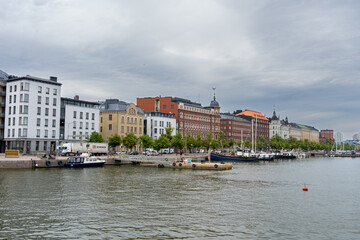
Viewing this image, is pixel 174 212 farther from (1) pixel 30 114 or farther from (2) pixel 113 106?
(2) pixel 113 106

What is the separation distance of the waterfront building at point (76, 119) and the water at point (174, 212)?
68.9 metres

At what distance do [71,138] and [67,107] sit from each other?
986cm

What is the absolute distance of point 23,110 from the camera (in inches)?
4254

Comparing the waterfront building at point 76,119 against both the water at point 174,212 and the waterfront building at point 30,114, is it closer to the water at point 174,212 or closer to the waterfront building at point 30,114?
the waterfront building at point 30,114

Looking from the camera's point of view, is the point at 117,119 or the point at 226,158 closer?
the point at 226,158

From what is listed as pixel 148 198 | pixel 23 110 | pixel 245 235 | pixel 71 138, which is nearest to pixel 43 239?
pixel 245 235

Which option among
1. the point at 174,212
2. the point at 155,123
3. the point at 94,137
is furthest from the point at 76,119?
the point at 174,212

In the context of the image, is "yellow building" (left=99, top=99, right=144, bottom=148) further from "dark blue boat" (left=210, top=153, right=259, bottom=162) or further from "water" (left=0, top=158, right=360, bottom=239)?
"water" (left=0, top=158, right=360, bottom=239)

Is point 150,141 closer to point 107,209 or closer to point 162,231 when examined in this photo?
point 107,209

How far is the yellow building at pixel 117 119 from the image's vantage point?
474ft

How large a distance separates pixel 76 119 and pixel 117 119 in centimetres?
2175

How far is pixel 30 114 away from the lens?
109 m

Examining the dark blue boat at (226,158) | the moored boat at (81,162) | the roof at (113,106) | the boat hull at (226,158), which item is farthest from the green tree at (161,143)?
the moored boat at (81,162)

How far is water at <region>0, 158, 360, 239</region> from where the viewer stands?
27.9m
